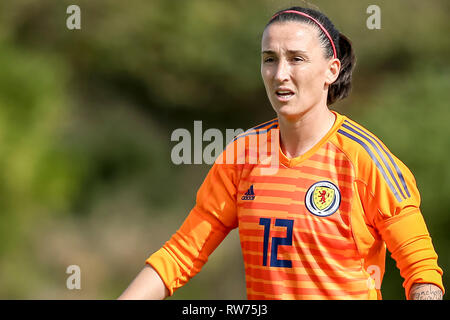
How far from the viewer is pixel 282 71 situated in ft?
5.97

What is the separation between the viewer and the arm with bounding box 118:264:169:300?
183 centimetres

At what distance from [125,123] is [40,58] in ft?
3.41

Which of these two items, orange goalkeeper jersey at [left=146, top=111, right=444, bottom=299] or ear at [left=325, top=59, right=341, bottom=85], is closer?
orange goalkeeper jersey at [left=146, top=111, right=444, bottom=299]

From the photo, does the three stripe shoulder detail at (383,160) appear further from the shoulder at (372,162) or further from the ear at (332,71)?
the ear at (332,71)

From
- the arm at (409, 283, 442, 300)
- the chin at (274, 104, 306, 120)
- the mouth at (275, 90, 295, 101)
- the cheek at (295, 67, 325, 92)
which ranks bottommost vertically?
the arm at (409, 283, 442, 300)

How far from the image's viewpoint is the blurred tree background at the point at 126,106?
5637mm

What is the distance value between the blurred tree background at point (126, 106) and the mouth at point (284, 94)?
10.2ft

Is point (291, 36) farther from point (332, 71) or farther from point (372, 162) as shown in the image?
point (372, 162)

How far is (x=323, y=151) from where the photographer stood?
1.86 m

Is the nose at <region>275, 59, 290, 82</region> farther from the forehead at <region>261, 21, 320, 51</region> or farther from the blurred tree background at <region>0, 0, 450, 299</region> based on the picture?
the blurred tree background at <region>0, 0, 450, 299</region>

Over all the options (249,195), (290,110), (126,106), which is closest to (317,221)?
(249,195)

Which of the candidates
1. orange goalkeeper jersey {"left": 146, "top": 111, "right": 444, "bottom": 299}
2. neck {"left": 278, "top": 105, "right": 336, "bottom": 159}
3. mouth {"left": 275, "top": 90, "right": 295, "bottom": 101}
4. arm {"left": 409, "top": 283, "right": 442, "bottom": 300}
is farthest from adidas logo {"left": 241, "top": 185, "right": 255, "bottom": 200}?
arm {"left": 409, "top": 283, "right": 442, "bottom": 300}

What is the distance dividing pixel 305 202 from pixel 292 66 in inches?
15.2

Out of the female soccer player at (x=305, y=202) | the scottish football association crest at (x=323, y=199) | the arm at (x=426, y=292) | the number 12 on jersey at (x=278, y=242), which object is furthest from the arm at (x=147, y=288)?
the arm at (x=426, y=292)
